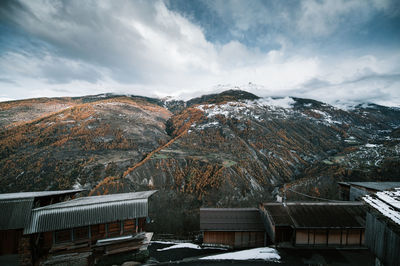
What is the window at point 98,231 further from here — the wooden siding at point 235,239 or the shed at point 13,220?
the wooden siding at point 235,239

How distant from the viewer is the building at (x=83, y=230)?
10.9m

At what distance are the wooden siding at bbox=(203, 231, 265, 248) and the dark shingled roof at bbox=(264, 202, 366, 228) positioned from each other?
3006 mm

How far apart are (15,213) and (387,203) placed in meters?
19.6

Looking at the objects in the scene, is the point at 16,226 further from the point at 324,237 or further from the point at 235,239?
the point at 324,237

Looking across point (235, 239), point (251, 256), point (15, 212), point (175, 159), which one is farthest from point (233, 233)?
point (175, 159)

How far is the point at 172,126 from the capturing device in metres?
90.1

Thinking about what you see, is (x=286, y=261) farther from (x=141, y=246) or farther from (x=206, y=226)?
(x=141, y=246)

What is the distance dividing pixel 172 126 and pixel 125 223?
78.4 m

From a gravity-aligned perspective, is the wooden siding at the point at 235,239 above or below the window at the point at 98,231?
below

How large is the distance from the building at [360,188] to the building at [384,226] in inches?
612

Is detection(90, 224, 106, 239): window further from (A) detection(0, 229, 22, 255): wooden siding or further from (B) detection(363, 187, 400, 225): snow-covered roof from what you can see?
(B) detection(363, 187, 400, 225): snow-covered roof

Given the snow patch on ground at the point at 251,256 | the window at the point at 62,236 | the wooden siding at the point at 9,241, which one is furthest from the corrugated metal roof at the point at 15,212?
the snow patch on ground at the point at 251,256

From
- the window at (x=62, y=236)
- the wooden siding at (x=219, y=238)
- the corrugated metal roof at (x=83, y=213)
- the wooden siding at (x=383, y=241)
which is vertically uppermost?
the wooden siding at (x=383, y=241)

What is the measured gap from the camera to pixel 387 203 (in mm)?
7531
